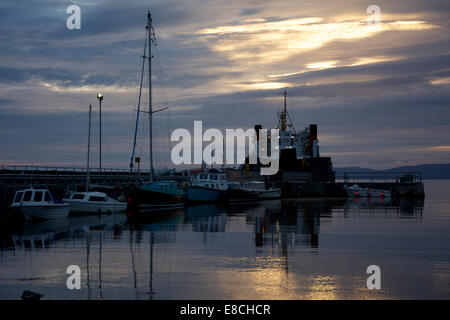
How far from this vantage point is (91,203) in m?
44.8

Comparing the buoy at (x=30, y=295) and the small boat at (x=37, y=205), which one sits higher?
the small boat at (x=37, y=205)

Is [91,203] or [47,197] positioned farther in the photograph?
[91,203]

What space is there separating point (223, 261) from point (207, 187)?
45745 mm

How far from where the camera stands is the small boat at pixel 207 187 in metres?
65.7

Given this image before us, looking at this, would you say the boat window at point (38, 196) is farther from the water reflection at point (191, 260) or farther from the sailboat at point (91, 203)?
the sailboat at point (91, 203)

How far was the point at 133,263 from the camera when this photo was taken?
20.7 metres

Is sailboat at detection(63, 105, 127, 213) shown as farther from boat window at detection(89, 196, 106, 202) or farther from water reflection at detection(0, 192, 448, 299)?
water reflection at detection(0, 192, 448, 299)

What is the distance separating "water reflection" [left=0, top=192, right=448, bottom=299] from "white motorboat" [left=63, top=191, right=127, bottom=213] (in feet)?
24.4

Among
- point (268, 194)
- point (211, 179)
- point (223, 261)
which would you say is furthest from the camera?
point (268, 194)

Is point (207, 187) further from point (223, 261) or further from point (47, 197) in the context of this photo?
point (223, 261)

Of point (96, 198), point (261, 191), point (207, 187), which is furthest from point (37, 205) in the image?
point (261, 191)

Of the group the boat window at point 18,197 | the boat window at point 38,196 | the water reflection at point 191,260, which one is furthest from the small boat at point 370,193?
the boat window at point 18,197
